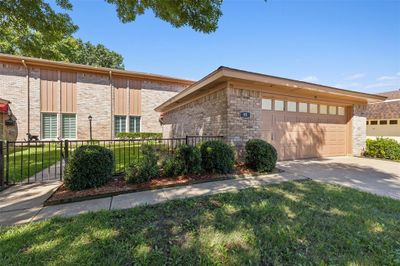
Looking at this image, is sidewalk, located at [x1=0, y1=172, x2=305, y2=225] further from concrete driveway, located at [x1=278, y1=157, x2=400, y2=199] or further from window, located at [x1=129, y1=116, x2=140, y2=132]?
window, located at [x1=129, y1=116, x2=140, y2=132]

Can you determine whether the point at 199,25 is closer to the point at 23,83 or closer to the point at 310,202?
the point at 310,202

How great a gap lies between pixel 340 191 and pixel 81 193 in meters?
5.57

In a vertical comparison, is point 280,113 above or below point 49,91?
below

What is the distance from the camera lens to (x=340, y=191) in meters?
4.18

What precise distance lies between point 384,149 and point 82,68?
2032 centimetres

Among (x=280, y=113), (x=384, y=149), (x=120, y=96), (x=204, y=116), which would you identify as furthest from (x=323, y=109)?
(x=120, y=96)

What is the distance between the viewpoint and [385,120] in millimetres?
13648

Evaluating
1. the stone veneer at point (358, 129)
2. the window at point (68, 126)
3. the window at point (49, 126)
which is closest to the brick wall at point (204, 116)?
the stone veneer at point (358, 129)

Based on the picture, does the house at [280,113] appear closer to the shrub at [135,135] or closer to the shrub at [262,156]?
the shrub at [262,156]

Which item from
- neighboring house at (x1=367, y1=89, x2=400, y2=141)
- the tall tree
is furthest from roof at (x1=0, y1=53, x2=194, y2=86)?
neighboring house at (x1=367, y1=89, x2=400, y2=141)

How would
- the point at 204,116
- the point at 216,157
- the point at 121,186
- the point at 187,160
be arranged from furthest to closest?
the point at 204,116 → the point at 216,157 → the point at 187,160 → the point at 121,186

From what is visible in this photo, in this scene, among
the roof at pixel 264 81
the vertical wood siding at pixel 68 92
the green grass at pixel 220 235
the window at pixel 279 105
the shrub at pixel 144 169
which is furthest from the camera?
the vertical wood siding at pixel 68 92

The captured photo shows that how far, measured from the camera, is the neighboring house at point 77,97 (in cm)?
1413

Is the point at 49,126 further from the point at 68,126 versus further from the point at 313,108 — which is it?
the point at 313,108
